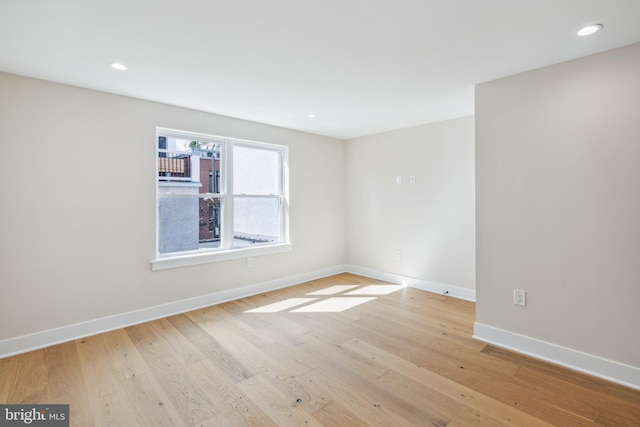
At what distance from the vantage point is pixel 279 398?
193cm

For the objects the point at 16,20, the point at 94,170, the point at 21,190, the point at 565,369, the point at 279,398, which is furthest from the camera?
the point at 94,170

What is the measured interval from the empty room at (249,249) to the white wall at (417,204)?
55 mm

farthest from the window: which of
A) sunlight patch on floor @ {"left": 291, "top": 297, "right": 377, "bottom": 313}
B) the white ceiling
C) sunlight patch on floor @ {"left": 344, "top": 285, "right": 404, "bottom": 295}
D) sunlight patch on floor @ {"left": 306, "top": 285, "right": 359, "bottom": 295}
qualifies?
sunlight patch on floor @ {"left": 344, "top": 285, "right": 404, "bottom": 295}

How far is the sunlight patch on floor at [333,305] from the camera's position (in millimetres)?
3465

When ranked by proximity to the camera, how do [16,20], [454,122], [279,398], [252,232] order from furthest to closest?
[252,232] → [454,122] → [279,398] → [16,20]

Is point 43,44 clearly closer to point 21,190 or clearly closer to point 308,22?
point 21,190

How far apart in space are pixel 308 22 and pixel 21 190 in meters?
2.75

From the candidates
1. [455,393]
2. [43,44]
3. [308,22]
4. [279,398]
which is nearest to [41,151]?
[43,44]

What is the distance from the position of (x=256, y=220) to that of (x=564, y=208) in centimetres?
339

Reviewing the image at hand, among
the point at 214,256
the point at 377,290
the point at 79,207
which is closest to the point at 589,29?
the point at 377,290

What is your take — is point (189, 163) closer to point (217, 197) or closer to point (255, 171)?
point (217, 197)

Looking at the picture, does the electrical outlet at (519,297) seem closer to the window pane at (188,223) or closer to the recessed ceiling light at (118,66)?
the window pane at (188,223)

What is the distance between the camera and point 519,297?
2.54 metres

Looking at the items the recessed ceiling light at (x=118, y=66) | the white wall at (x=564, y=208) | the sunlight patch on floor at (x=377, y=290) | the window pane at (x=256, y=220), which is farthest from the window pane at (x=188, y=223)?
the white wall at (x=564, y=208)
